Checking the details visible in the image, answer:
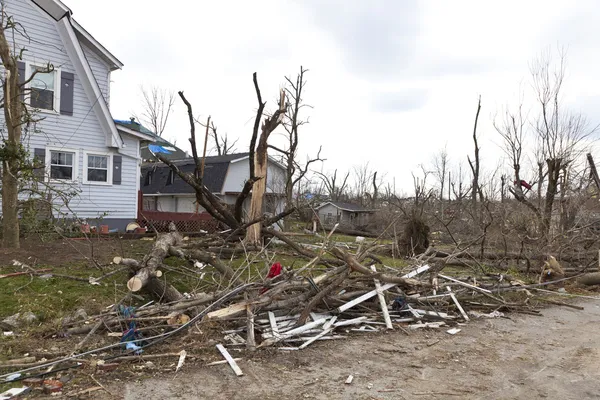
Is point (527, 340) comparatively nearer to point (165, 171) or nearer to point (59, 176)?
point (59, 176)

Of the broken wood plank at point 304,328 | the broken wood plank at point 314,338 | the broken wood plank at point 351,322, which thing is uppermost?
the broken wood plank at point 304,328

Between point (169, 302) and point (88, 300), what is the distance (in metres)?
1.30

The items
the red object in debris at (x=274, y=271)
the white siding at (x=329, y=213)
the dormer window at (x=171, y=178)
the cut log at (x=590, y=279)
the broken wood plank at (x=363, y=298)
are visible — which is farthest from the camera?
the white siding at (x=329, y=213)

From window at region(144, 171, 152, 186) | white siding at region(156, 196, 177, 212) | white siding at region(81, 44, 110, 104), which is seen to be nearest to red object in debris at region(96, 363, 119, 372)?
white siding at region(81, 44, 110, 104)

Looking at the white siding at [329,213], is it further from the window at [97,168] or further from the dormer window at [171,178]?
the window at [97,168]

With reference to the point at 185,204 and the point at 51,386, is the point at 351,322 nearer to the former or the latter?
the point at 51,386

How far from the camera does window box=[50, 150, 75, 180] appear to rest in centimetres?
1428

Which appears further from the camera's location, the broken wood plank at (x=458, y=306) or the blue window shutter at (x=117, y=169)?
the blue window shutter at (x=117, y=169)

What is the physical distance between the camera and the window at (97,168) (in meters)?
15.1

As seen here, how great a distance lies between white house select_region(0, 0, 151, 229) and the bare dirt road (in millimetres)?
11435

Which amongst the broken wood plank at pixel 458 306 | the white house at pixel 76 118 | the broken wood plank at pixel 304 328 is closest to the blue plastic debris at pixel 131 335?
the broken wood plank at pixel 304 328

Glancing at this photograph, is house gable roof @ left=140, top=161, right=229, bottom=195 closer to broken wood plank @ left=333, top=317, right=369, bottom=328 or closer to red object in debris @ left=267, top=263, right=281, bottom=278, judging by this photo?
red object in debris @ left=267, top=263, right=281, bottom=278

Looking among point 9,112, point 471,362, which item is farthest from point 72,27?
point 471,362

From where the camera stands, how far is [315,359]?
15.6 ft
